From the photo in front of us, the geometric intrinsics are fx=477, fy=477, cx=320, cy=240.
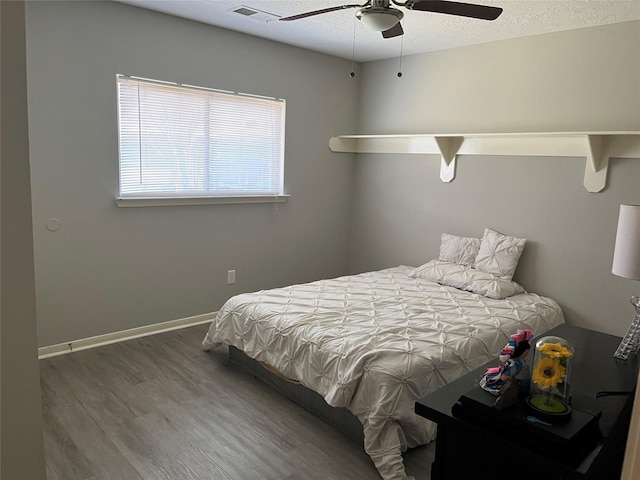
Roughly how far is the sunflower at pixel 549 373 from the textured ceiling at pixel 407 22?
2.48 metres

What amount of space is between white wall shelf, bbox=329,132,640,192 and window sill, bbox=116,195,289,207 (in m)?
0.94

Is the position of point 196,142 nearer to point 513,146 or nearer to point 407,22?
point 407,22

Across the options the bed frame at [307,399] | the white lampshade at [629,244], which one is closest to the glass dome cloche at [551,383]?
the white lampshade at [629,244]

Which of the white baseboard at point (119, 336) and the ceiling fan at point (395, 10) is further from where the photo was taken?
the white baseboard at point (119, 336)

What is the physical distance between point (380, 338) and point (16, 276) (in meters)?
2.10

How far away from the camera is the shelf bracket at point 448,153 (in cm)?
425

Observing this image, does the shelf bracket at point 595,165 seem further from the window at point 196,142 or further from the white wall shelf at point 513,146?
the window at point 196,142

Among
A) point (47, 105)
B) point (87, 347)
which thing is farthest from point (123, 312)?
point (47, 105)

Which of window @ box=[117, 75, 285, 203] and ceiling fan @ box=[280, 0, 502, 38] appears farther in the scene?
window @ box=[117, 75, 285, 203]

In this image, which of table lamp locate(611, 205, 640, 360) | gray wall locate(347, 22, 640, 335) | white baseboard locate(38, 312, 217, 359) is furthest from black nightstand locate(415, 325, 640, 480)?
white baseboard locate(38, 312, 217, 359)

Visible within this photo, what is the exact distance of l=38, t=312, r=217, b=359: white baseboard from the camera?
3.41 m

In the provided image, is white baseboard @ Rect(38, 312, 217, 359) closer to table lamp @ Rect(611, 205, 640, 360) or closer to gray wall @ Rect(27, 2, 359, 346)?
gray wall @ Rect(27, 2, 359, 346)

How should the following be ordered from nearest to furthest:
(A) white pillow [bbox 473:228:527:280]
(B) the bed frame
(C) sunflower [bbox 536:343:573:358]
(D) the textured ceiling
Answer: (C) sunflower [bbox 536:343:573:358], (B) the bed frame, (D) the textured ceiling, (A) white pillow [bbox 473:228:527:280]

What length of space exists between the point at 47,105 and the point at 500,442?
3.30 m
